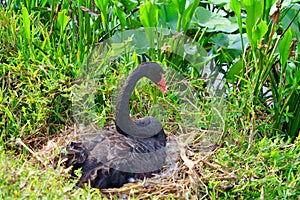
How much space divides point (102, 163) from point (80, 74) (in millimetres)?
720

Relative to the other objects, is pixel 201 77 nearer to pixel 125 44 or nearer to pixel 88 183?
pixel 125 44

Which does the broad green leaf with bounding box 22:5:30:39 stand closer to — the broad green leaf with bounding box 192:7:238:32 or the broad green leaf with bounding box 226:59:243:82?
the broad green leaf with bounding box 192:7:238:32

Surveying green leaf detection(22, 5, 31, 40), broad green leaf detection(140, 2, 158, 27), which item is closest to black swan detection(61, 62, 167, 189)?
broad green leaf detection(140, 2, 158, 27)

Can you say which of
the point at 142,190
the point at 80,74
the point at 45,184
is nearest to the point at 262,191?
the point at 142,190

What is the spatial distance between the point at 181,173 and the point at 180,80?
2.24 ft

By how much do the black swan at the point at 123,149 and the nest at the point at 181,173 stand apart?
5cm

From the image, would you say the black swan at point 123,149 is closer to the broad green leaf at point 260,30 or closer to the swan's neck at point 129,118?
the swan's neck at point 129,118

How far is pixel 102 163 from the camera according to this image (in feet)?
9.85

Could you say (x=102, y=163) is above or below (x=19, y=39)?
below

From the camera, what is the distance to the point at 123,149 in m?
3.08

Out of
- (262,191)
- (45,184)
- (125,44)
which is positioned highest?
(125,44)

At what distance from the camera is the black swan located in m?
2.96

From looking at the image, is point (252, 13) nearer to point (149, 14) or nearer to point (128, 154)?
point (149, 14)

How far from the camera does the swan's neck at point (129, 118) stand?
3180 millimetres
